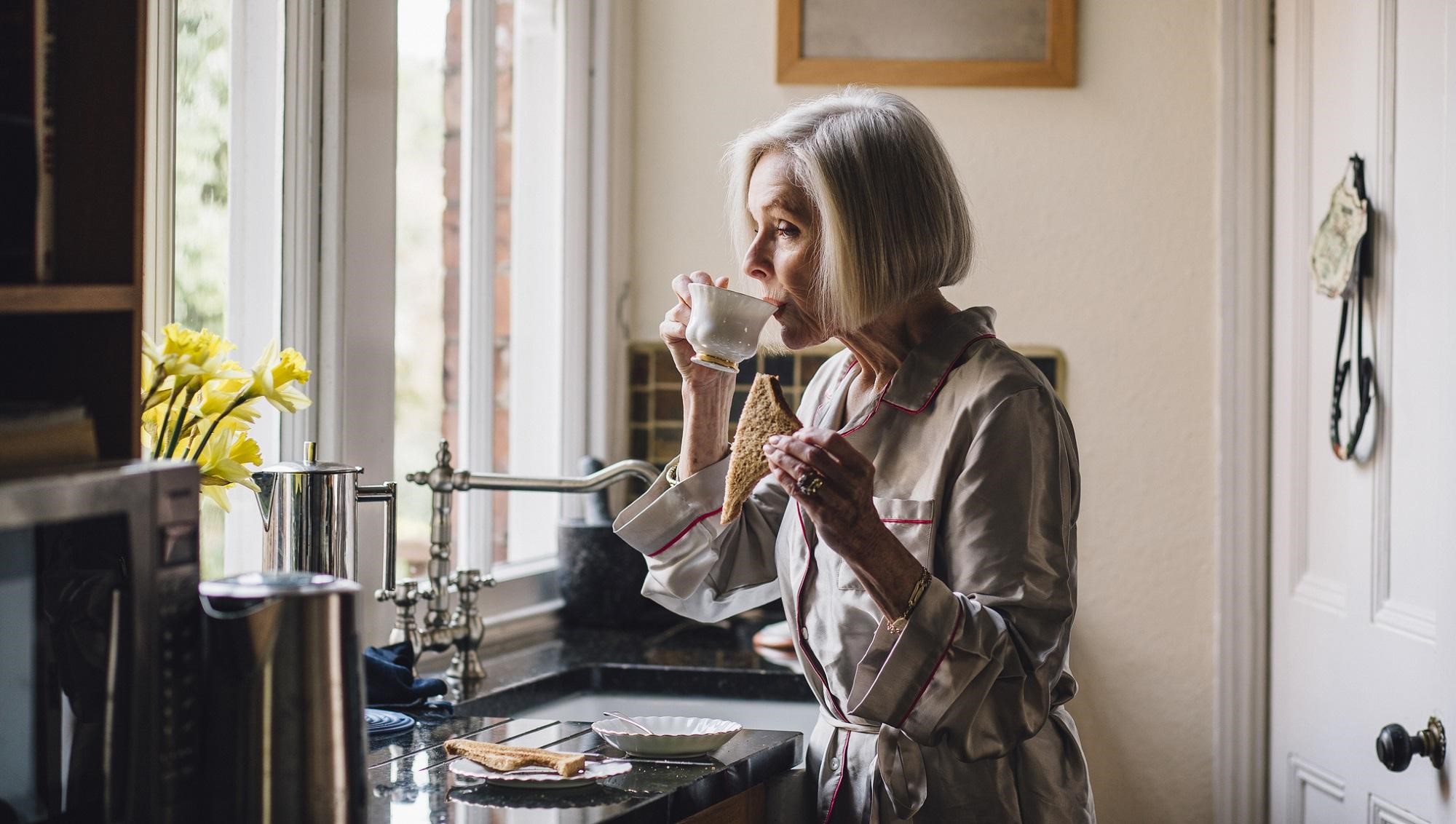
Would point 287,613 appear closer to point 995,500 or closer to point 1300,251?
point 995,500

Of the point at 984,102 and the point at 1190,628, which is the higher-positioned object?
the point at 984,102

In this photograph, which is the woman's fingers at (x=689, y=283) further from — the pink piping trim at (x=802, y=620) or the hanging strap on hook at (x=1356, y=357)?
the hanging strap on hook at (x=1356, y=357)

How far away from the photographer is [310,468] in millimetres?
1496

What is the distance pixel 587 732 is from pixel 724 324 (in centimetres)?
51

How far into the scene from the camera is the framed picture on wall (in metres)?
2.65

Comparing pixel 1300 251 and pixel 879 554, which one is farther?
pixel 1300 251

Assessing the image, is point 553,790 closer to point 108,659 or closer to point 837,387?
point 108,659

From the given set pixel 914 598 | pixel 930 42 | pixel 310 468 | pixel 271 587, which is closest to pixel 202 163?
pixel 310 468

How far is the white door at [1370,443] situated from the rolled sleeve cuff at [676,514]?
0.98 m

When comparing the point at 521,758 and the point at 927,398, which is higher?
the point at 927,398

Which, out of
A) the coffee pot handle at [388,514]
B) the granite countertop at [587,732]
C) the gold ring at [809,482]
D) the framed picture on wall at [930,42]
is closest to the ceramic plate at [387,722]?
the granite countertop at [587,732]

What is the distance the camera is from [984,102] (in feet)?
8.80

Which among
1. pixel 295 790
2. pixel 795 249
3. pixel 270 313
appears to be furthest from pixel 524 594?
pixel 295 790

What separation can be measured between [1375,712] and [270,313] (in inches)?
71.8
